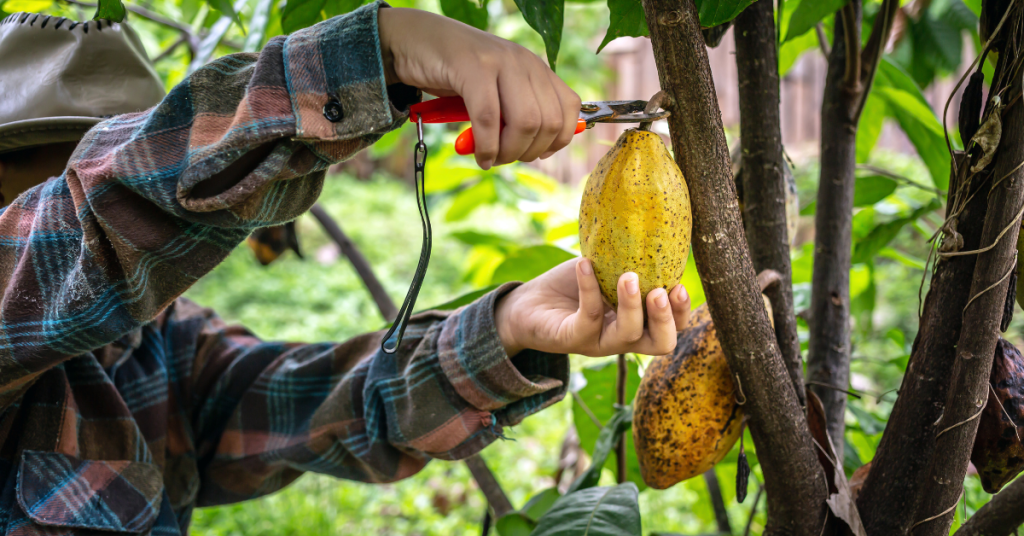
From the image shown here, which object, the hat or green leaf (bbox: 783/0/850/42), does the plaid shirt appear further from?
green leaf (bbox: 783/0/850/42)

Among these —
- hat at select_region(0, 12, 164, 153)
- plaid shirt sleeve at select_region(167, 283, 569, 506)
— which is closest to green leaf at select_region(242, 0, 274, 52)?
hat at select_region(0, 12, 164, 153)

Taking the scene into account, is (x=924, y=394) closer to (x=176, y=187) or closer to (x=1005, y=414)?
(x=1005, y=414)

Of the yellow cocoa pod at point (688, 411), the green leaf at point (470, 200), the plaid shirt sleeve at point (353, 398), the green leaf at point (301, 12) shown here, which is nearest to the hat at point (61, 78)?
the green leaf at point (301, 12)

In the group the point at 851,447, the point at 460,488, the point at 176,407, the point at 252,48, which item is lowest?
the point at 460,488

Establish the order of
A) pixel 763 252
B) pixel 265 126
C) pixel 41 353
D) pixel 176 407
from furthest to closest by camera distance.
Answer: pixel 176 407, pixel 763 252, pixel 41 353, pixel 265 126

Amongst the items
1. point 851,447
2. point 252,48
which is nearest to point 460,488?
point 851,447

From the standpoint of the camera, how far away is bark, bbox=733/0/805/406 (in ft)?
1.99

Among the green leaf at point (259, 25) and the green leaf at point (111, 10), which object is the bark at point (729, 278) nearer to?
the green leaf at point (111, 10)

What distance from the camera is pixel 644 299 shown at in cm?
49

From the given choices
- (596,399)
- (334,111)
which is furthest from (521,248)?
(334,111)

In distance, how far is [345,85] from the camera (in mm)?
436

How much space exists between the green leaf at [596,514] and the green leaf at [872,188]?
574 mm

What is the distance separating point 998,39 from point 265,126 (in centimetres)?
53

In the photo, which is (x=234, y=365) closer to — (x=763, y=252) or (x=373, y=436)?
(x=373, y=436)
